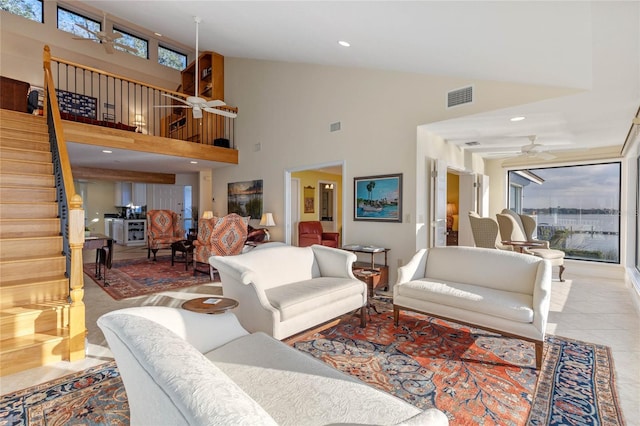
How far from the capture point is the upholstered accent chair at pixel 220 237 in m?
5.30

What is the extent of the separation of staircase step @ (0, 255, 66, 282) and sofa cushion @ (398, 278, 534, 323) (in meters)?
3.45

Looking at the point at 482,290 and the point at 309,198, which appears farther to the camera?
the point at 309,198

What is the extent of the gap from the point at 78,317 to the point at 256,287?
1.48 meters

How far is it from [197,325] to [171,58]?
11.5 meters

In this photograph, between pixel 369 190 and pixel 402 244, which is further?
pixel 369 190

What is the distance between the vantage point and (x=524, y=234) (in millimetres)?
5844

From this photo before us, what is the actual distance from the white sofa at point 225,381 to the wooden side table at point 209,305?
0.81 ft

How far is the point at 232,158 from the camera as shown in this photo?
780 centimetres

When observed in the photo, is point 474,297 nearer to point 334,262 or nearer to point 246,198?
point 334,262

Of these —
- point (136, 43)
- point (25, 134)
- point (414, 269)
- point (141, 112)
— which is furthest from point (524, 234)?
point (136, 43)

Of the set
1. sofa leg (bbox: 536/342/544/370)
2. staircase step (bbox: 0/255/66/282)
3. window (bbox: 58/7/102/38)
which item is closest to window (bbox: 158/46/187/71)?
window (bbox: 58/7/102/38)

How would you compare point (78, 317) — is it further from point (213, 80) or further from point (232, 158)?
point (213, 80)

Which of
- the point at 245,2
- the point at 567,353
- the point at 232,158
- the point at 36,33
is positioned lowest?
the point at 567,353

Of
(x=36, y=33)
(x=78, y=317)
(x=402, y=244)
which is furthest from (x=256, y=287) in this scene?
(x=36, y=33)
